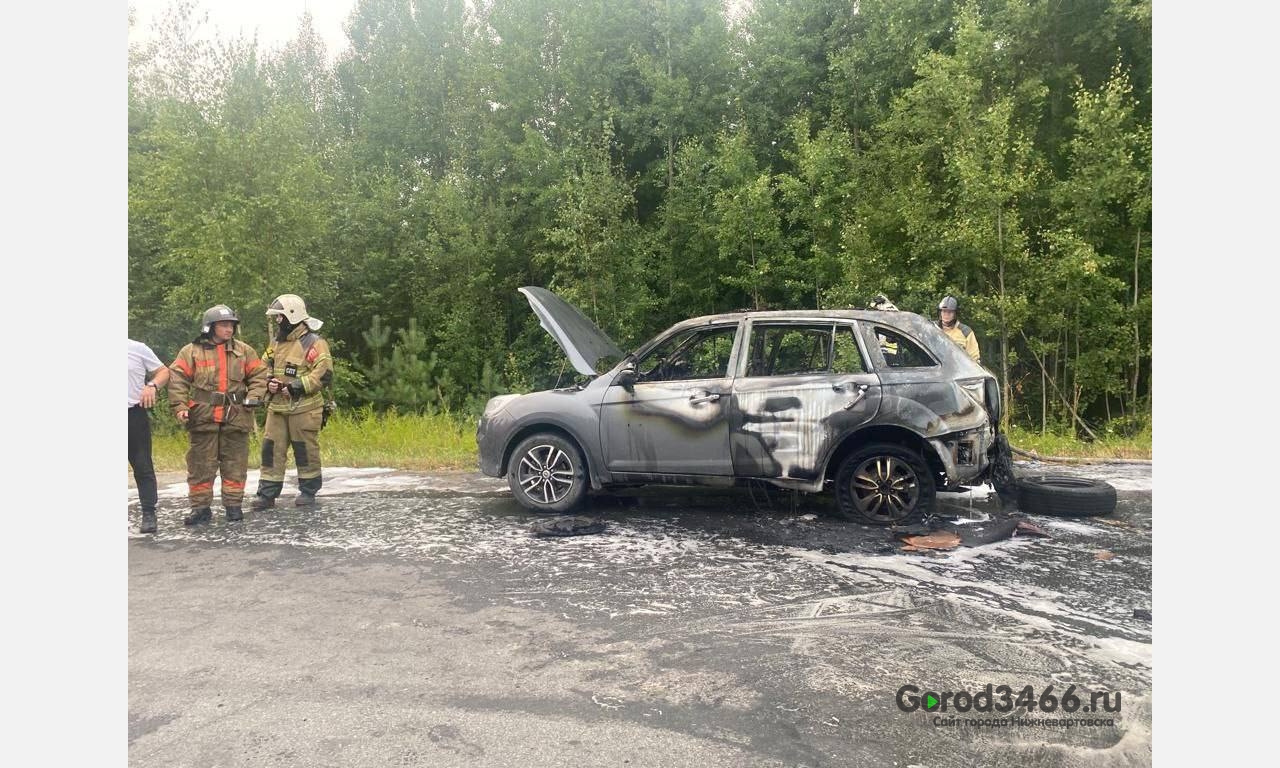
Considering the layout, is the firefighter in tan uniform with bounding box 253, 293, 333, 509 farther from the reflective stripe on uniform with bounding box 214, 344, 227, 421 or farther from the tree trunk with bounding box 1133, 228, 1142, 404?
the tree trunk with bounding box 1133, 228, 1142, 404

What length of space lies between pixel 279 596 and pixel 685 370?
11.6ft

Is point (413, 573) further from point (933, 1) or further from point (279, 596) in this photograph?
point (933, 1)

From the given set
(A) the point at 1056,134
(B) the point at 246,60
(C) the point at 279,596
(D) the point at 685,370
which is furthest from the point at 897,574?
(B) the point at 246,60

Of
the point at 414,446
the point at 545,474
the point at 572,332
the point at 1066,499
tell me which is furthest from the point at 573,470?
the point at 414,446

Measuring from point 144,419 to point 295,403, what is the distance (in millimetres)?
1233

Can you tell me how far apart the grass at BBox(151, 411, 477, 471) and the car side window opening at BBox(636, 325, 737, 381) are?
3.98 m

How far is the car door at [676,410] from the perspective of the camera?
6309 mm

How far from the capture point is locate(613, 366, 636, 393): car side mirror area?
655 cm

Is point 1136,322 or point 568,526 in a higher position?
point 1136,322

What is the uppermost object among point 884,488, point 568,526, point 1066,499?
point 884,488

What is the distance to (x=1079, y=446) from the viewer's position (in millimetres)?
11070

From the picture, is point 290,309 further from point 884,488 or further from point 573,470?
point 884,488

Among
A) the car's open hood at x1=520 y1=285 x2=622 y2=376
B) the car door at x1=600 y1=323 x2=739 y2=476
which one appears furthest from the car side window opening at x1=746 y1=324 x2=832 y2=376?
the car's open hood at x1=520 y1=285 x2=622 y2=376

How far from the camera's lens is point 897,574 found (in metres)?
4.90
